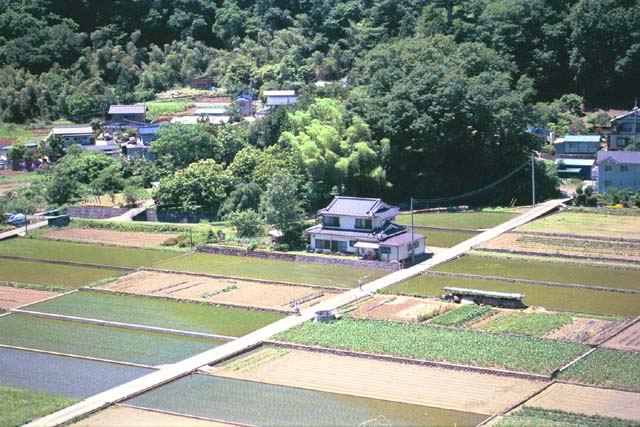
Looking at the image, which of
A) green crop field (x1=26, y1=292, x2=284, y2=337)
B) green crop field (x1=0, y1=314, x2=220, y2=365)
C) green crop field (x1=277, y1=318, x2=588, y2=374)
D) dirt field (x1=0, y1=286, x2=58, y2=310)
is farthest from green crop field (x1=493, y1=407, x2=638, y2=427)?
dirt field (x1=0, y1=286, x2=58, y2=310)

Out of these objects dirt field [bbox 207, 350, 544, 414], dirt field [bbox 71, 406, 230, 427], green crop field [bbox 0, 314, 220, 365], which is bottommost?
dirt field [bbox 71, 406, 230, 427]

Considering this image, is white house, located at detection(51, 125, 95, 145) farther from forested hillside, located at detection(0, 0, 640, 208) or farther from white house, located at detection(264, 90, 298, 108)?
white house, located at detection(264, 90, 298, 108)

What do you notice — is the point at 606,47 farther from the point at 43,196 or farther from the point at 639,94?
the point at 43,196

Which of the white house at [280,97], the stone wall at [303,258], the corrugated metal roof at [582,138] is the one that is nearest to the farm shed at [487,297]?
the stone wall at [303,258]

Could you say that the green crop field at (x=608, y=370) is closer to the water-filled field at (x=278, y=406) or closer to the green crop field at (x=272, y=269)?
the water-filled field at (x=278, y=406)

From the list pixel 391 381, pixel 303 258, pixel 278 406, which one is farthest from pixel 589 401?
pixel 303 258

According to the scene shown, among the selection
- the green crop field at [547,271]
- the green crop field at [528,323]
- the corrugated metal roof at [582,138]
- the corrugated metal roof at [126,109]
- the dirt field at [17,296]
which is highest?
the corrugated metal roof at [126,109]

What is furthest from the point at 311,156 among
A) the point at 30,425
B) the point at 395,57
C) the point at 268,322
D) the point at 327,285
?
the point at 30,425
